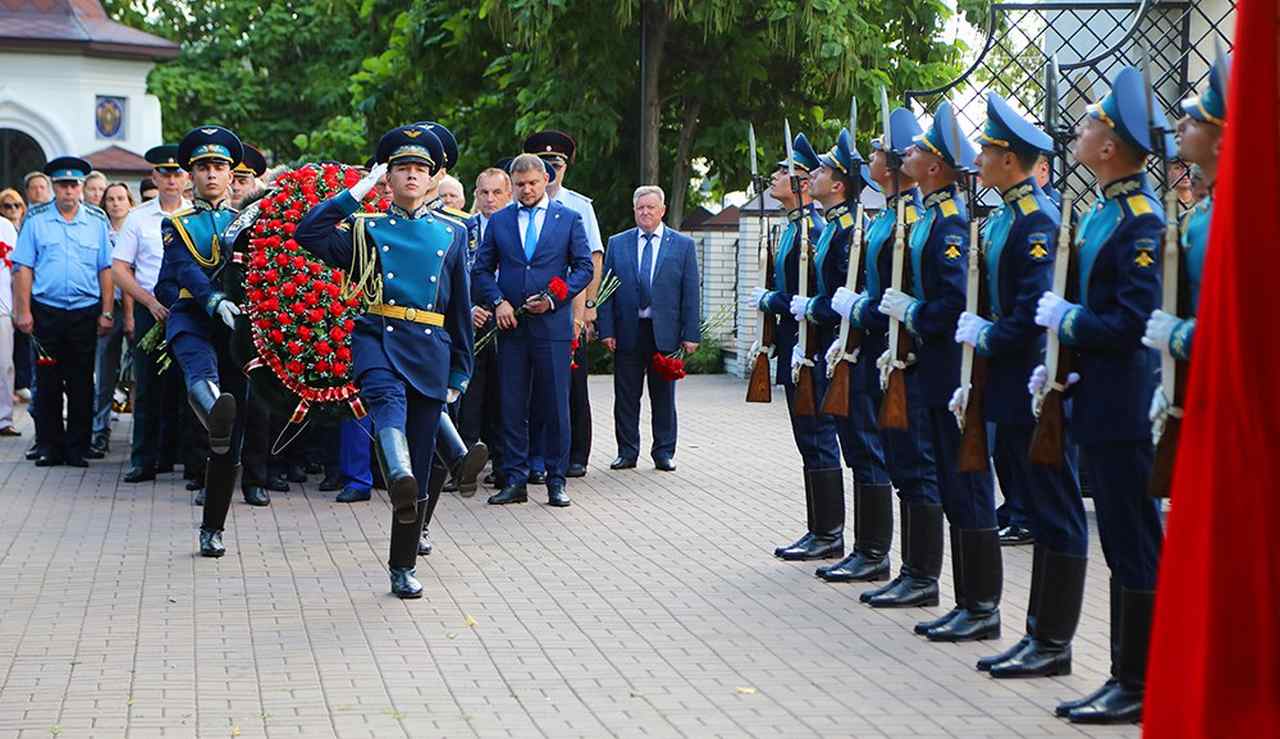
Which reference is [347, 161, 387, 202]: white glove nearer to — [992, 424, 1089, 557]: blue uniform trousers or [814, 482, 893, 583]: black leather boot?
[814, 482, 893, 583]: black leather boot

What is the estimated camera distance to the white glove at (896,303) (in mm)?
8085

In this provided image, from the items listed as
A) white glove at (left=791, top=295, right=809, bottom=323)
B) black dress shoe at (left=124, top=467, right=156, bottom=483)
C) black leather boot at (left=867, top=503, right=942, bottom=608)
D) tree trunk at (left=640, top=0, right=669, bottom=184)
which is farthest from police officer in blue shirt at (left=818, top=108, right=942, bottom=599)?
tree trunk at (left=640, top=0, right=669, bottom=184)

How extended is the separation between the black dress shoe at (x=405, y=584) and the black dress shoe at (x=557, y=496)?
3249 millimetres

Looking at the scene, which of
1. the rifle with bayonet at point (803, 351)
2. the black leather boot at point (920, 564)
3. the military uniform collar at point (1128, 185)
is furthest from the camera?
the rifle with bayonet at point (803, 351)

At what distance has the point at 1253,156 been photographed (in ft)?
15.1

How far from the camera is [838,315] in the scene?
367 inches

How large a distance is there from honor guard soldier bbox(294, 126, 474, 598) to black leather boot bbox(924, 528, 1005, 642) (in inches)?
97.3

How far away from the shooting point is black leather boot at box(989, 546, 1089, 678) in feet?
23.4

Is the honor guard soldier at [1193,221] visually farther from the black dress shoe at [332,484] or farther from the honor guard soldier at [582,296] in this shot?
the black dress shoe at [332,484]

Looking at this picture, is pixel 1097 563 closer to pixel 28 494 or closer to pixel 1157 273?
pixel 1157 273

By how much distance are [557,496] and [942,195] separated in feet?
15.7

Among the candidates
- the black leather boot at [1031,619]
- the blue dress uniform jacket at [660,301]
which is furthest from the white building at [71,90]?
the black leather boot at [1031,619]

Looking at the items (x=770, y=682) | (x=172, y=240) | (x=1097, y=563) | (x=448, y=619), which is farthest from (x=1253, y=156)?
(x=172, y=240)

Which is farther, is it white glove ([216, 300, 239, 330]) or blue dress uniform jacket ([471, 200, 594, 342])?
blue dress uniform jacket ([471, 200, 594, 342])
